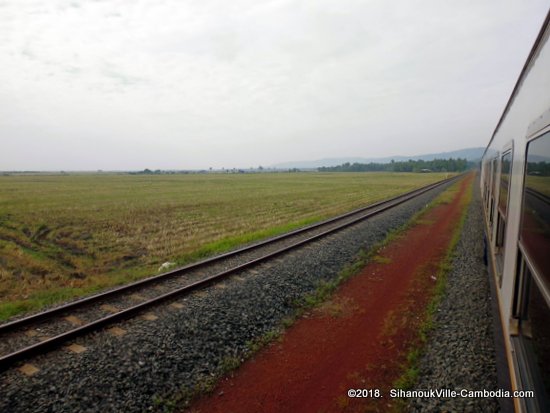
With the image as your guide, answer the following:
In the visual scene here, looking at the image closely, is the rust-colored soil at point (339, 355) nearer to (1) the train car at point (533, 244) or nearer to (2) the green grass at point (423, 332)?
(2) the green grass at point (423, 332)

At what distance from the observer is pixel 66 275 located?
1201 centimetres

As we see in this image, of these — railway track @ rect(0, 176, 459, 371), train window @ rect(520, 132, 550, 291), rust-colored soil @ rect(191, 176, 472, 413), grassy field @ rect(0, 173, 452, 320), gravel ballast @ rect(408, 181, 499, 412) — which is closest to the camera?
train window @ rect(520, 132, 550, 291)

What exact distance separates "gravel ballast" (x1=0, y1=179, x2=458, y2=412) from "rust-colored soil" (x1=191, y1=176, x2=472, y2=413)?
571mm

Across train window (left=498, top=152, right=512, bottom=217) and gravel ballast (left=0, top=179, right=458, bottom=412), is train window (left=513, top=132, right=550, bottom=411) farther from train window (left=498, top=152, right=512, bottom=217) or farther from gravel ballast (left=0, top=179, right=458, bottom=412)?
gravel ballast (left=0, top=179, right=458, bottom=412)

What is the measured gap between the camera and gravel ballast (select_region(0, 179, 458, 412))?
4.77 m

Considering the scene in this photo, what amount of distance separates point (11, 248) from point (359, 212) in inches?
801

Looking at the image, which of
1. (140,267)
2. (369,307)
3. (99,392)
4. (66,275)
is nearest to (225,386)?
(99,392)

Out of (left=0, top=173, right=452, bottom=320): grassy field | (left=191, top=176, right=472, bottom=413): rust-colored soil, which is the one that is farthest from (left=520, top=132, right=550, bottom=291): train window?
(left=0, top=173, right=452, bottom=320): grassy field

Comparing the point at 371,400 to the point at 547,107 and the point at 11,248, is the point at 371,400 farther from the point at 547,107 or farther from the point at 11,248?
the point at 11,248

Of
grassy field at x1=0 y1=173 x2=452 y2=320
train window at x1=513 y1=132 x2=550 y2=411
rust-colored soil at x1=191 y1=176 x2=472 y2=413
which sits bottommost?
grassy field at x1=0 y1=173 x2=452 y2=320

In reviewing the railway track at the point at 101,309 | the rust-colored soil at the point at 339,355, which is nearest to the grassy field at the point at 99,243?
the railway track at the point at 101,309

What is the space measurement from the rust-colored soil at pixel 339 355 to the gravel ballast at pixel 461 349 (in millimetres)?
439

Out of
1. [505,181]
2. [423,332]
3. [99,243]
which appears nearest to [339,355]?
[423,332]

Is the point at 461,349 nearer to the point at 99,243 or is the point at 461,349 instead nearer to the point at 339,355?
the point at 339,355
